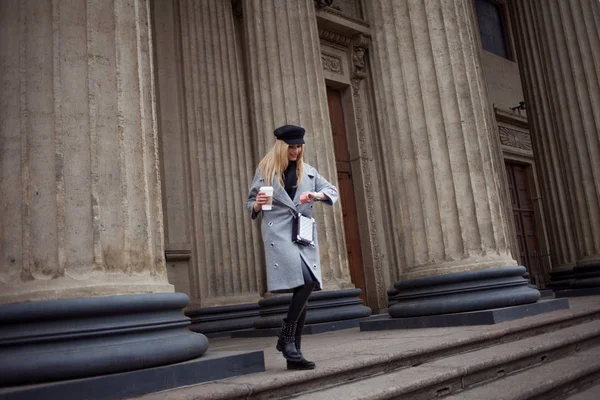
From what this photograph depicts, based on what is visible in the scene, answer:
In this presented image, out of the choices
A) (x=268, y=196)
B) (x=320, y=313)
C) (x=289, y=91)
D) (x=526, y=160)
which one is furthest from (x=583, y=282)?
(x=526, y=160)

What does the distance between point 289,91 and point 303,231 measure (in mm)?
4244

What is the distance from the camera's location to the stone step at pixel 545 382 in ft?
11.1

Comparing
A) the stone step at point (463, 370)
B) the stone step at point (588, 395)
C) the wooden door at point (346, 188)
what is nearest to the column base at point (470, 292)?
the stone step at point (463, 370)

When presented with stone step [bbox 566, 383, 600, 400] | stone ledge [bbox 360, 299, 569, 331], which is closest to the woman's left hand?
stone step [bbox 566, 383, 600, 400]

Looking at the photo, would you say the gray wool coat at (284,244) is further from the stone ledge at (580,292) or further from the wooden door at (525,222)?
the wooden door at (525,222)

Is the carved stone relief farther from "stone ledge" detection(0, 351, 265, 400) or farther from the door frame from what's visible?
"stone ledge" detection(0, 351, 265, 400)

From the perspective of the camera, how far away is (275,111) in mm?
7477

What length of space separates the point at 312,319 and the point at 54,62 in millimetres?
4517

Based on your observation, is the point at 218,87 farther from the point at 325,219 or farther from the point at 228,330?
the point at 228,330

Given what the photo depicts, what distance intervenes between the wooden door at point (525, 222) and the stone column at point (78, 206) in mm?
14144

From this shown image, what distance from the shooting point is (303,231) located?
3.63 metres

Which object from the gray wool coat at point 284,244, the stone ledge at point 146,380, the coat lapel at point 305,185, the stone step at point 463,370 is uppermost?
the coat lapel at point 305,185

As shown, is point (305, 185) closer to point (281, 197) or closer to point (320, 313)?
point (281, 197)

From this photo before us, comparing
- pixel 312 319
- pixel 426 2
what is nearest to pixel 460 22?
pixel 426 2
